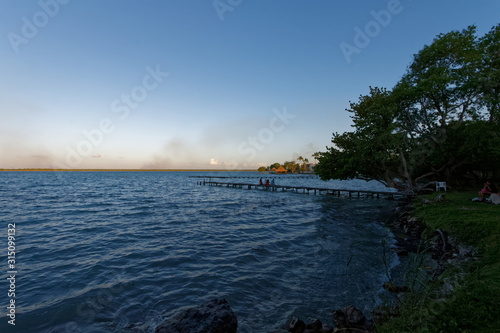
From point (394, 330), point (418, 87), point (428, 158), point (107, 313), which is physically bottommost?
point (107, 313)

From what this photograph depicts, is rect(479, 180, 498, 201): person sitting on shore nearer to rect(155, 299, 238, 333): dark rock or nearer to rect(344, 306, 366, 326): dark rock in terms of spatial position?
rect(344, 306, 366, 326): dark rock

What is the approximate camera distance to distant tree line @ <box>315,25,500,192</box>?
69.2ft

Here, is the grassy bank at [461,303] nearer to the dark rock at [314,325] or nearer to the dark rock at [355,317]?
the dark rock at [355,317]

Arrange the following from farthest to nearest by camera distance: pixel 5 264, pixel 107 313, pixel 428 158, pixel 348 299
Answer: pixel 428 158
pixel 5 264
pixel 348 299
pixel 107 313

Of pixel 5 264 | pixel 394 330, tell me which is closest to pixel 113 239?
pixel 5 264

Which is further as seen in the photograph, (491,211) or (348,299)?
(491,211)

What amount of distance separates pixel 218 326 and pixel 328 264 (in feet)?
19.5

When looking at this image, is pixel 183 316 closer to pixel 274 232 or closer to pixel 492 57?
pixel 274 232

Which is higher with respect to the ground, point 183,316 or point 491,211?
point 491,211

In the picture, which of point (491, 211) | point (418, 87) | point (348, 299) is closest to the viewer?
point (348, 299)

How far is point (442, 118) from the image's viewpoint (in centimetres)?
2330

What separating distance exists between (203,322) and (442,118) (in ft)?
92.9

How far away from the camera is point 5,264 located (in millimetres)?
9367
